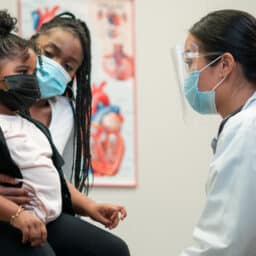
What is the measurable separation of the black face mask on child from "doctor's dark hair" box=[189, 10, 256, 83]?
552 mm

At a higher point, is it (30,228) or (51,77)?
(51,77)

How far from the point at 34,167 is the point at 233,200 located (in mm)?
521

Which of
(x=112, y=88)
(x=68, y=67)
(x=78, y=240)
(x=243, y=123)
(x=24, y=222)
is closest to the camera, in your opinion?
(x=24, y=222)

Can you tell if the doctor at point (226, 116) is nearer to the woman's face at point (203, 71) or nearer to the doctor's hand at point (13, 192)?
the woman's face at point (203, 71)

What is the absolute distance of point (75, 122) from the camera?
1.87m

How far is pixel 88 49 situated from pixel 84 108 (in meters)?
0.22

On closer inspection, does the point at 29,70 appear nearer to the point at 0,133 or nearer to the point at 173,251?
the point at 0,133

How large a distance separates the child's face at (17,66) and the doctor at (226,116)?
503 millimetres

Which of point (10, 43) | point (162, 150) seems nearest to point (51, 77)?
point (10, 43)

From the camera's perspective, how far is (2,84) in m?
1.32

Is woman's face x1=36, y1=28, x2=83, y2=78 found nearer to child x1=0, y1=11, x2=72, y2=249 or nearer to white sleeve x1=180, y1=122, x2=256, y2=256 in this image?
child x1=0, y1=11, x2=72, y2=249

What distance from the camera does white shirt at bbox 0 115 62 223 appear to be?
51.4 inches

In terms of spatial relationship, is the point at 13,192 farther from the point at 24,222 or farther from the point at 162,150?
the point at 162,150

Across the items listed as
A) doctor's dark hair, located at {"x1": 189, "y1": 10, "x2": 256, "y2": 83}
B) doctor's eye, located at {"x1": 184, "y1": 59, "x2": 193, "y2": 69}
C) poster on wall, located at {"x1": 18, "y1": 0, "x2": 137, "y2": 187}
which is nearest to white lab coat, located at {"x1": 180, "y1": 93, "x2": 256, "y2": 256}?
doctor's dark hair, located at {"x1": 189, "y1": 10, "x2": 256, "y2": 83}
